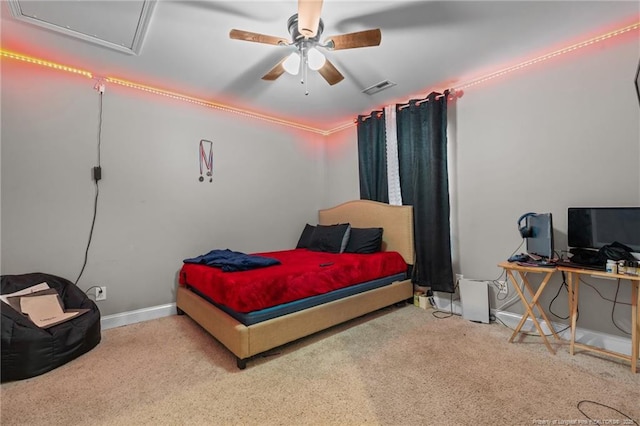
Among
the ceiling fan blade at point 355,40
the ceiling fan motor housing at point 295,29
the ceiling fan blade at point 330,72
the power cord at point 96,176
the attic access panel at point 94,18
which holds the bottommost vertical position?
the power cord at point 96,176

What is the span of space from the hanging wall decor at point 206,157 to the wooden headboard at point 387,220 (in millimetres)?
1767

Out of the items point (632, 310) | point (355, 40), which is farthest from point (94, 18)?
point (632, 310)

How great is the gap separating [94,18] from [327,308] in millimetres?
2693

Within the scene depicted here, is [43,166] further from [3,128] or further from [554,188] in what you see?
[554,188]

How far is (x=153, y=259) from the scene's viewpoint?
9.49 feet

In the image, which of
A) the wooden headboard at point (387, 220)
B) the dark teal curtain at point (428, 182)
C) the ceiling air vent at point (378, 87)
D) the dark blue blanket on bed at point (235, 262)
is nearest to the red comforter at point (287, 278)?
the dark blue blanket on bed at point (235, 262)

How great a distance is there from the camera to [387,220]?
334 cm

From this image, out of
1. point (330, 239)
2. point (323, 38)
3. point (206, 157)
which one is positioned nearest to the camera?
point (323, 38)

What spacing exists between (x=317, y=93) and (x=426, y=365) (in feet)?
9.03

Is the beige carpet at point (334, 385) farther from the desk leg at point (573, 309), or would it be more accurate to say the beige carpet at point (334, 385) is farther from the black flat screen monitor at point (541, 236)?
the black flat screen monitor at point (541, 236)

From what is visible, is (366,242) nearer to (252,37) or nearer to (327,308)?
(327,308)

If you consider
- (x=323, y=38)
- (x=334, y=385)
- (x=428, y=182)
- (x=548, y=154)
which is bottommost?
(x=334, y=385)

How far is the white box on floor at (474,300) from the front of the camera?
266 centimetres

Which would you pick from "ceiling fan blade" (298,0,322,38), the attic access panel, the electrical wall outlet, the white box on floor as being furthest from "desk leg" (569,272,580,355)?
the electrical wall outlet
